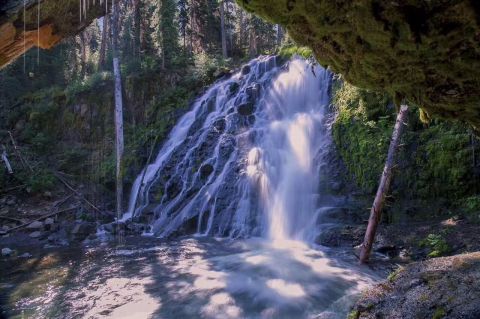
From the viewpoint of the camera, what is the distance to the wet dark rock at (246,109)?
19266mm

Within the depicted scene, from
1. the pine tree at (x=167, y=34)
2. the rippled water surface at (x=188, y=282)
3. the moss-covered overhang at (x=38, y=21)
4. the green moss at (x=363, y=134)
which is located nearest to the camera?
the moss-covered overhang at (x=38, y=21)

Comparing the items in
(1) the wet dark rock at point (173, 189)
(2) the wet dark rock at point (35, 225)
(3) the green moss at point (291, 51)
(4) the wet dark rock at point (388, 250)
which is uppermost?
(3) the green moss at point (291, 51)

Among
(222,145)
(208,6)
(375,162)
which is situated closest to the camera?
(375,162)

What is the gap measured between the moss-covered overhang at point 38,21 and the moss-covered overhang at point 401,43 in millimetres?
3487

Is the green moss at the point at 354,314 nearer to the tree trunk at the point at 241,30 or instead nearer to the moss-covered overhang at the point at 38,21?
the moss-covered overhang at the point at 38,21

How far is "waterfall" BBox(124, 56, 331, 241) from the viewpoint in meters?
13.8

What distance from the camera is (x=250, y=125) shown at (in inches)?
724

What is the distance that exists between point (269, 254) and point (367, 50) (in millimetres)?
8425

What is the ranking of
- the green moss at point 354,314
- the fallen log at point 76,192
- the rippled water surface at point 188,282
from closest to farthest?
the green moss at point 354,314, the rippled water surface at point 188,282, the fallen log at point 76,192

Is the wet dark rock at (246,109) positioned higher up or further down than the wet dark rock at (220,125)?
higher up

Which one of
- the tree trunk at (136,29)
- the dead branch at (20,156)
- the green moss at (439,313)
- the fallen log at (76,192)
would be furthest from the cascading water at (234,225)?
the tree trunk at (136,29)

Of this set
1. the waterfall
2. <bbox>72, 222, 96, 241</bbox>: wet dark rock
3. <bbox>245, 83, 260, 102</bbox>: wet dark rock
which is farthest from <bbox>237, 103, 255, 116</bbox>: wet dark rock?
<bbox>72, 222, 96, 241</bbox>: wet dark rock

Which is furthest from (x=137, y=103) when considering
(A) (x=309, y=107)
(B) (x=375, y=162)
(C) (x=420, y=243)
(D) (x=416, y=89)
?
(D) (x=416, y=89)

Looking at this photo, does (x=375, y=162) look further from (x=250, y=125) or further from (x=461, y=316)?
(x=461, y=316)
